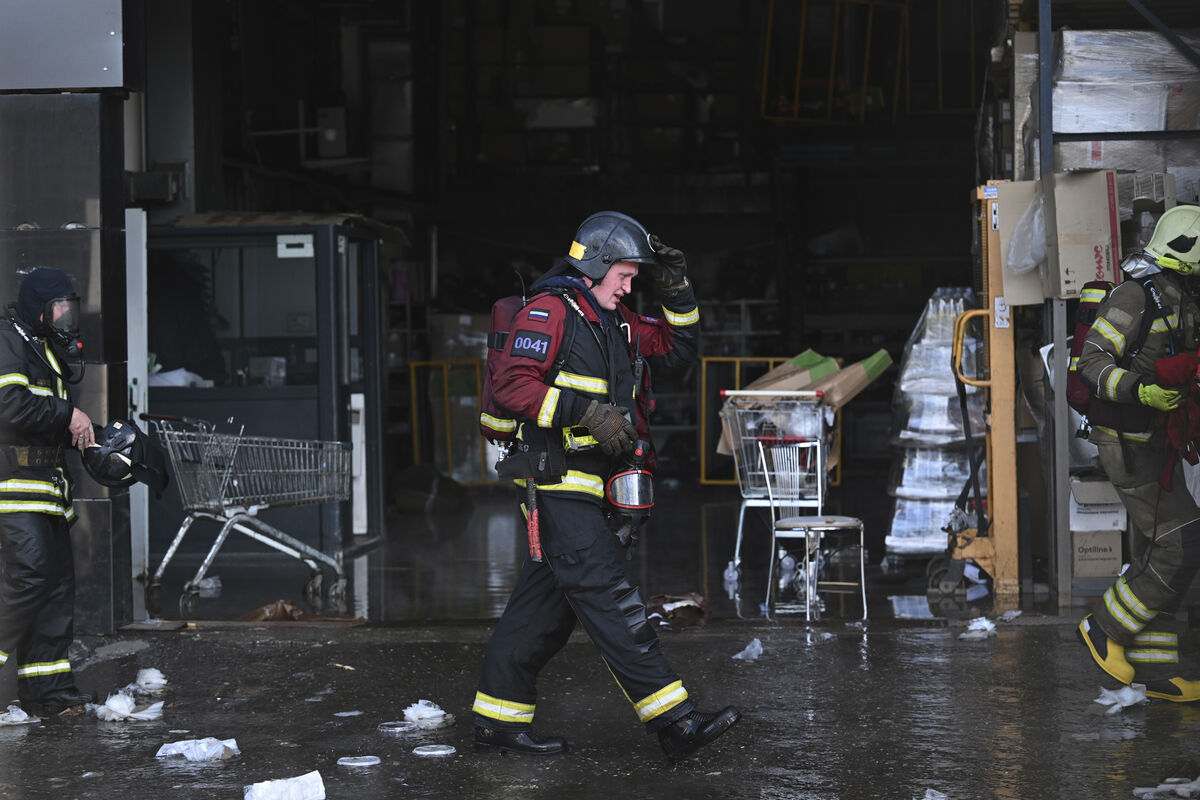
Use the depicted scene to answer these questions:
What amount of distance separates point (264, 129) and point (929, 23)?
852 centimetres

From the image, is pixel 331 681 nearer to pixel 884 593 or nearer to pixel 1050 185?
pixel 884 593

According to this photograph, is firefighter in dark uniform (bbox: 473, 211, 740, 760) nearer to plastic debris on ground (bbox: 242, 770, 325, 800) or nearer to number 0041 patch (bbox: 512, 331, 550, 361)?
number 0041 patch (bbox: 512, 331, 550, 361)

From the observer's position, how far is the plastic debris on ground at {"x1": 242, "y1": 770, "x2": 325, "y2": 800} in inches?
182

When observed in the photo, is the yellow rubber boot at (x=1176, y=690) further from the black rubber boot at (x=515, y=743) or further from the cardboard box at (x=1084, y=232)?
the black rubber boot at (x=515, y=743)

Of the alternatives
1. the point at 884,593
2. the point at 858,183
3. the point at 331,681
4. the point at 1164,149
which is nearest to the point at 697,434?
the point at 858,183

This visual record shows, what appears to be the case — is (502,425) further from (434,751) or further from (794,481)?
(794,481)

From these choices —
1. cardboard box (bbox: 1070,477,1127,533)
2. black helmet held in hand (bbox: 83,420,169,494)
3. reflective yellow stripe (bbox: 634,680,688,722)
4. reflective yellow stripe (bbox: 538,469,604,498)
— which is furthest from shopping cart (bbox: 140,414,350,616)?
cardboard box (bbox: 1070,477,1127,533)

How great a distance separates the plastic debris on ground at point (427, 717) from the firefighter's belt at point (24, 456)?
1.86 m

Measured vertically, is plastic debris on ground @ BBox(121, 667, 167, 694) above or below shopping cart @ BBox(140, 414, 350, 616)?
below

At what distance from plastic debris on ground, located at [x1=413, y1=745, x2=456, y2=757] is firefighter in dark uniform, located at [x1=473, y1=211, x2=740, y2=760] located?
0.44ft

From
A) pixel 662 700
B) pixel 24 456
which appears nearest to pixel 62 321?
pixel 24 456

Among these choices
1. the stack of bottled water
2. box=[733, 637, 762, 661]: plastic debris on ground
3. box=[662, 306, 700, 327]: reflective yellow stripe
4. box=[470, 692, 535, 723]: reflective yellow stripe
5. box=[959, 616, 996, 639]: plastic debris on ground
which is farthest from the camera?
the stack of bottled water

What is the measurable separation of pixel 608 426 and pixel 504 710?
3.75 feet

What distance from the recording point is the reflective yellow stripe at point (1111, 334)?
5.83 metres
